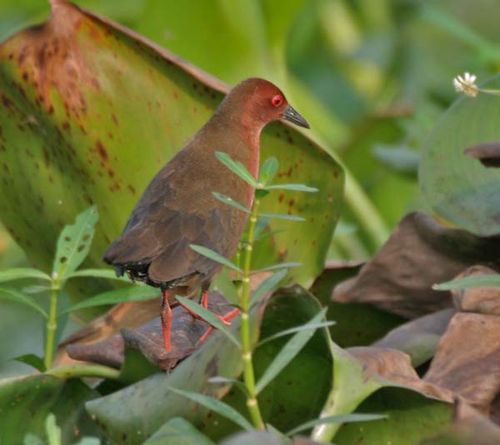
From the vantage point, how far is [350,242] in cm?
299

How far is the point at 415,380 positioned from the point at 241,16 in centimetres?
152

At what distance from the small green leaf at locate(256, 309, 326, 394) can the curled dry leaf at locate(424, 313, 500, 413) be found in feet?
0.64

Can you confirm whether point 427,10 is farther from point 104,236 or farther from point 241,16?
point 104,236

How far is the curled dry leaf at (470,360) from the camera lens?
5.35 feet

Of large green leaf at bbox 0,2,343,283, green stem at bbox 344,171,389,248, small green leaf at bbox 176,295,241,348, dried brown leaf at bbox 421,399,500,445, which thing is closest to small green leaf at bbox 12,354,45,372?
large green leaf at bbox 0,2,343,283

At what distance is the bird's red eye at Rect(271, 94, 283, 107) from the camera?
2.22 m

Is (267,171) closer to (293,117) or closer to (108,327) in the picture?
(108,327)

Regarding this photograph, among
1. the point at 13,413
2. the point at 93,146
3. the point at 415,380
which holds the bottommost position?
the point at 13,413

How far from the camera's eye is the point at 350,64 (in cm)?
467

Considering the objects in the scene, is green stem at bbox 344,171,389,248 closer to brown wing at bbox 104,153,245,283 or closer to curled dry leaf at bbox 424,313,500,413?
brown wing at bbox 104,153,245,283

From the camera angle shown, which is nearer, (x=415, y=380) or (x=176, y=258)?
(x=415, y=380)

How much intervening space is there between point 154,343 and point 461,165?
0.50m

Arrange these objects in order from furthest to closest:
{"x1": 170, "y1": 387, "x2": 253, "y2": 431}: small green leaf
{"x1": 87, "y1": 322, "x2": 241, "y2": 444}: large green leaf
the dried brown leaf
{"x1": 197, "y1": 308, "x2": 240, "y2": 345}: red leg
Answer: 1. {"x1": 197, "y1": 308, "x2": 240, "y2": 345}: red leg
2. {"x1": 87, "y1": 322, "x2": 241, "y2": 444}: large green leaf
3. {"x1": 170, "y1": 387, "x2": 253, "y2": 431}: small green leaf
4. the dried brown leaf

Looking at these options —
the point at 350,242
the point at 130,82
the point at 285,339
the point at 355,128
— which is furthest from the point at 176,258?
the point at 355,128
